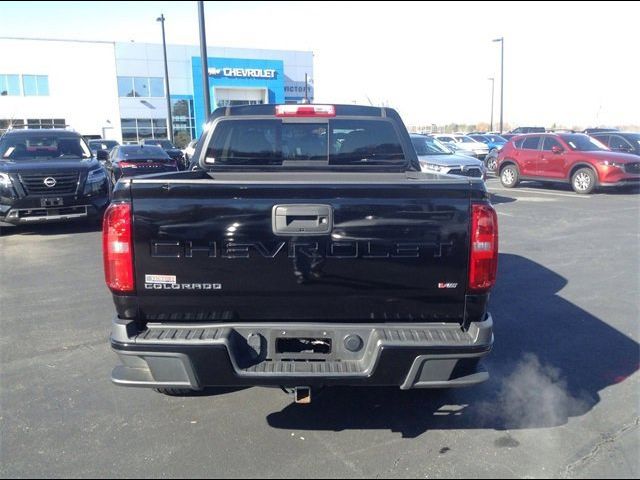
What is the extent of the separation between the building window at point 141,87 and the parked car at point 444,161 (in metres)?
40.0

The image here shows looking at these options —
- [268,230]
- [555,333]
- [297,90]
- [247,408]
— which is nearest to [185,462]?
[247,408]

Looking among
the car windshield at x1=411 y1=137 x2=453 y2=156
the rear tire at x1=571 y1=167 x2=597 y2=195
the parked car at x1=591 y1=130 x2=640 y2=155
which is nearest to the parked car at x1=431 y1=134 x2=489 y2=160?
the parked car at x1=591 y1=130 x2=640 y2=155

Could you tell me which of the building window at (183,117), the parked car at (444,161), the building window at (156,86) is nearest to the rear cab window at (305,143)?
the parked car at (444,161)

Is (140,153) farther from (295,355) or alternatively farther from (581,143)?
(295,355)

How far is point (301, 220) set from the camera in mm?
2816

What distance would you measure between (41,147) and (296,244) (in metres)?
9.68

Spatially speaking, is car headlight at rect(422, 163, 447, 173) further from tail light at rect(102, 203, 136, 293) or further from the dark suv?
tail light at rect(102, 203, 136, 293)

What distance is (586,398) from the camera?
3.74m

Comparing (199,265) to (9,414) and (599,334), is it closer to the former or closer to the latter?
(9,414)

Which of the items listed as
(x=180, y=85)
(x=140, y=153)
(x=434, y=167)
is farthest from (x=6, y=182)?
(x=180, y=85)

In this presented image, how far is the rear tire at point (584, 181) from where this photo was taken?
608 inches

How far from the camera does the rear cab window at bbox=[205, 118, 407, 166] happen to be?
4.53 m

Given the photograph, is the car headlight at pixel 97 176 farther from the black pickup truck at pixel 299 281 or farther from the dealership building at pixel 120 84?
the dealership building at pixel 120 84

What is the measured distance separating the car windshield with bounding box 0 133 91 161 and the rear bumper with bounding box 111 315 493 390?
9.02 metres
